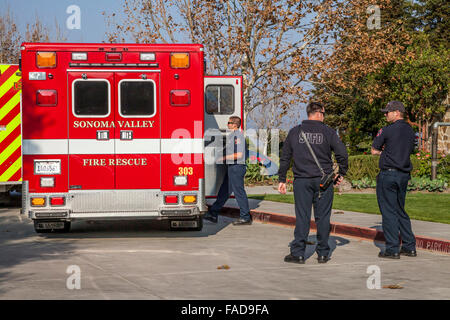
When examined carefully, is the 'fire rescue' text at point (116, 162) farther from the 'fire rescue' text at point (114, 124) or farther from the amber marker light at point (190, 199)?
the amber marker light at point (190, 199)

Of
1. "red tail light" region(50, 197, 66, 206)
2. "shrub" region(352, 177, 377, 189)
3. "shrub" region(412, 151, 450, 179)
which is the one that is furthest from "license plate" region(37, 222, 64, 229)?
"shrub" region(412, 151, 450, 179)

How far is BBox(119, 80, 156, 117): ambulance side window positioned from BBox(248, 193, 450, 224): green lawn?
5.35 meters

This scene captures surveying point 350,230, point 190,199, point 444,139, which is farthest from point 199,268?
point 444,139

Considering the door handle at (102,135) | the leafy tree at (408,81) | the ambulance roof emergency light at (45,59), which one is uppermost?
the leafy tree at (408,81)

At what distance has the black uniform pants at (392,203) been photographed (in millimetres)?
9594

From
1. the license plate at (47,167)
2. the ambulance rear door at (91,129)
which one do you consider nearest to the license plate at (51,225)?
the ambulance rear door at (91,129)

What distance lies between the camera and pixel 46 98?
37.0ft

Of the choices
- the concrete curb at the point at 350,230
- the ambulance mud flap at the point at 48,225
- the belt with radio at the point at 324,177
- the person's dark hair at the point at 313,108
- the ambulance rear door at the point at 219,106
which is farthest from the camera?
the ambulance rear door at the point at 219,106

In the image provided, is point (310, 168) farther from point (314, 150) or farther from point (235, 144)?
point (235, 144)

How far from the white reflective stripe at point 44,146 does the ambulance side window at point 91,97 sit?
0.53 m

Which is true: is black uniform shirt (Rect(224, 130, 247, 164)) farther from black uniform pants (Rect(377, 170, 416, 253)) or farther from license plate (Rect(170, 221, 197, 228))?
black uniform pants (Rect(377, 170, 416, 253))

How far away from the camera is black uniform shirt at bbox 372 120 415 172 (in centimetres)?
949

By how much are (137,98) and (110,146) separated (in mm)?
862
